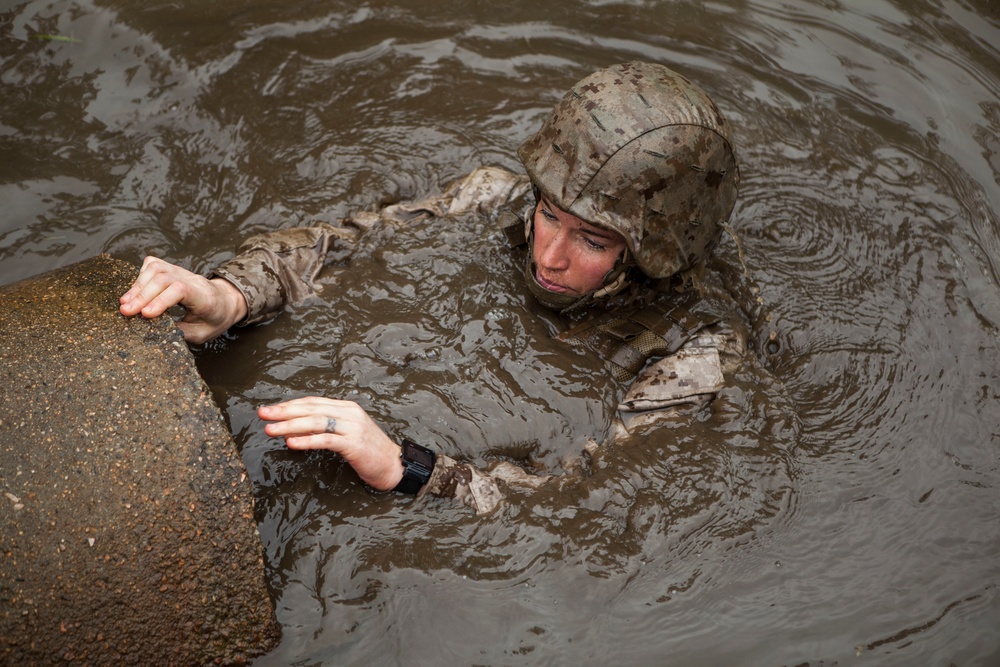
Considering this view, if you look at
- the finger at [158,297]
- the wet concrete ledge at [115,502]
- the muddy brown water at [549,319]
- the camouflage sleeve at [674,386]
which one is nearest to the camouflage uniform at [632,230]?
the camouflage sleeve at [674,386]

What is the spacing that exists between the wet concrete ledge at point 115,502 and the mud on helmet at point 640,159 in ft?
6.05

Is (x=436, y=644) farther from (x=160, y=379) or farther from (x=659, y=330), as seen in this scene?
(x=659, y=330)

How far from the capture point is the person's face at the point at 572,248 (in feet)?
12.3

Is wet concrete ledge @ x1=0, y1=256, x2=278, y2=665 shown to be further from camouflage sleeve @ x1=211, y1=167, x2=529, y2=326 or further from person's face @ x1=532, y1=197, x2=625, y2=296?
person's face @ x1=532, y1=197, x2=625, y2=296

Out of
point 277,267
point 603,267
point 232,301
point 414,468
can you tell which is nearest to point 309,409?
point 414,468

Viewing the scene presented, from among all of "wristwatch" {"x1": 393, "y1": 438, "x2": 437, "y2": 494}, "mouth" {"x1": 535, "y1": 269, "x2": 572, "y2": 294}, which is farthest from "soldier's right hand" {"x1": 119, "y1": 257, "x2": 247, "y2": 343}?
"mouth" {"x1": 535, "y1": 269, "x2": 572, "y2": 294}

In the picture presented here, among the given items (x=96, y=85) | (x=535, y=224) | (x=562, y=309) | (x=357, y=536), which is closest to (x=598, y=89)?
(x=535, y=224)

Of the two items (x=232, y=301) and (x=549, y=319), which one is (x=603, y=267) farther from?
(x=232, y=301)

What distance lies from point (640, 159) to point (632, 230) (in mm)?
316

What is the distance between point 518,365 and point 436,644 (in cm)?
137

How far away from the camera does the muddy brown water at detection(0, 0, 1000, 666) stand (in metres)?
3.34

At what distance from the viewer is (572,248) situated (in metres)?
3.78

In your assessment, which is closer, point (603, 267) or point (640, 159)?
point (640, 159)

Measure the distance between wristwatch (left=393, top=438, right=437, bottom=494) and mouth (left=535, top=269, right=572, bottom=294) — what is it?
1.05 m
